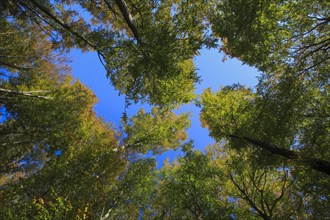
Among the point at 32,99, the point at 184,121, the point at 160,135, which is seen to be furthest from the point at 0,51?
the point at 184,121

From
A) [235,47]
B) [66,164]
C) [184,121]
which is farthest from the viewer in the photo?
[184,121]

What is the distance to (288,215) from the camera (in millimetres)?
9812

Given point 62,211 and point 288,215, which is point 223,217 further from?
point 62,211

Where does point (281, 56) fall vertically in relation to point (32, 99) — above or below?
above

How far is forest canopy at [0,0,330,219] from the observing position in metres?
8.00

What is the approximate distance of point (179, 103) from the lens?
10617 mm

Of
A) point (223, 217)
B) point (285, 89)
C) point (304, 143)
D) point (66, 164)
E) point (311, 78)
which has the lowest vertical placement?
point (223, 217)

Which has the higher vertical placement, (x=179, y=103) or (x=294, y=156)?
(x=179, y=103)

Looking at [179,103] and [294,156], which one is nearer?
[294,156]

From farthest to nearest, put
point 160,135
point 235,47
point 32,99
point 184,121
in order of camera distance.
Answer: point 184,121
point 160,135
point 32,99
point 235,47

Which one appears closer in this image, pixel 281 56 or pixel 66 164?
pixel 281 56

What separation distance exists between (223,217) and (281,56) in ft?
20.0

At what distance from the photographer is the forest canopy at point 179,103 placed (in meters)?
8.00

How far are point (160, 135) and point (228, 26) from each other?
981 cm
